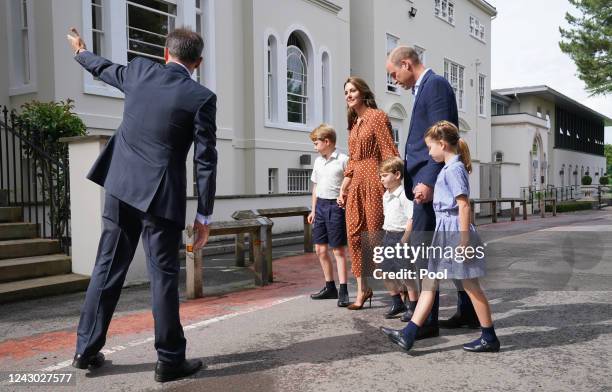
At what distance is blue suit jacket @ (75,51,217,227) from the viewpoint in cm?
349

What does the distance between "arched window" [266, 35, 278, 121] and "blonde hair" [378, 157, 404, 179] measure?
11184mm

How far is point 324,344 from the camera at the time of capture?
4.30 metres

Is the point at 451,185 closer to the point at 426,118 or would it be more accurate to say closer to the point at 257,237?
the point at 426,118

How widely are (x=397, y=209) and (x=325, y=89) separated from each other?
44.6 ft

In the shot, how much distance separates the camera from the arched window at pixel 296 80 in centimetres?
1675

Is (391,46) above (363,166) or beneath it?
above

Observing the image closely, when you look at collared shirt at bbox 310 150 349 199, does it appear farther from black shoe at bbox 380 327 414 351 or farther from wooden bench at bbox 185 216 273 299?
black shoe at bbox 380 327 414 351

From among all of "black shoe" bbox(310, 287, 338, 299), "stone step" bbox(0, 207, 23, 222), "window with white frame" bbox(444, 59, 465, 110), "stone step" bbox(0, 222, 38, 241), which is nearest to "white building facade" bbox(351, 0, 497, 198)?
"window with white frame" bbox(444, 59, 465, 110)

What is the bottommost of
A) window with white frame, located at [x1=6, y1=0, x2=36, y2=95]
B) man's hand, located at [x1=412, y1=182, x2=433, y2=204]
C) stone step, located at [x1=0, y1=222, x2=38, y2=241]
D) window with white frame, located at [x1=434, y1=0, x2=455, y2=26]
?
stone step, located at [x1=0, y1=222, x2=38, y2=241]

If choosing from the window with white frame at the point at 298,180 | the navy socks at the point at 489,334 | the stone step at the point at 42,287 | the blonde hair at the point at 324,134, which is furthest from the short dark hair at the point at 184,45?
the window with white frame at the point at 298,180

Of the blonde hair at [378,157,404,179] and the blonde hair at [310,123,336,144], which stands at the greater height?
the blonde hair at [310,123,336,144]

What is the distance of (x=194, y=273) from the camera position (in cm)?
635

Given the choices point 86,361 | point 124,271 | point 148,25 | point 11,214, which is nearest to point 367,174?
point 124,271

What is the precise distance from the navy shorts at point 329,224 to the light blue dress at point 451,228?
1.64 m
